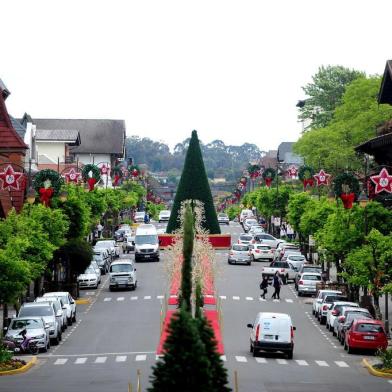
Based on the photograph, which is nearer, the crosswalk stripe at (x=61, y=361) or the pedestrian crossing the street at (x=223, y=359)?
the pedestrian crossing the street at (x=223, y=359)

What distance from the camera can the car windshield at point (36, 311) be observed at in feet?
175

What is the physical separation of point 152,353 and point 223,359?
11.4 ft

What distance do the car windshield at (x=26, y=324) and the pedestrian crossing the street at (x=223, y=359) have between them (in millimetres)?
2388

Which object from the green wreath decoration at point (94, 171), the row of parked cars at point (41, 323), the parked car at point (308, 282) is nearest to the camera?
the row of parked cars at point (41, 323)

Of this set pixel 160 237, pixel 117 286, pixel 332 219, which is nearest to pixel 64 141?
pixel 160 237

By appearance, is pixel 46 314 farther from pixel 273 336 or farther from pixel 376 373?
pixel 376 373

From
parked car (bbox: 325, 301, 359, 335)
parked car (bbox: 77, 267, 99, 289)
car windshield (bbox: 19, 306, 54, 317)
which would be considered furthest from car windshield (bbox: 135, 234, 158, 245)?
car windshield (bbox: 19, 306, 54, 317)

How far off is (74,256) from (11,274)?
2288 centimetres

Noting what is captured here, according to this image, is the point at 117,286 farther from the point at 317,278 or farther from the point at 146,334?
the point at 146,334

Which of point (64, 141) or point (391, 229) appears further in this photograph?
point (64, 141)

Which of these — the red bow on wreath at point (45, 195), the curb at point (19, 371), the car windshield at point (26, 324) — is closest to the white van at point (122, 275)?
the red bow on wreath at point (45, 195)

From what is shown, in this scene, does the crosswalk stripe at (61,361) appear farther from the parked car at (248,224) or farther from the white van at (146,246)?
the parked car at (248,224)

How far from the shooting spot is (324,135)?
4828 inches

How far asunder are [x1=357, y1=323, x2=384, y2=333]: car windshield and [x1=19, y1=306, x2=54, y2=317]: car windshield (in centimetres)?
1272
